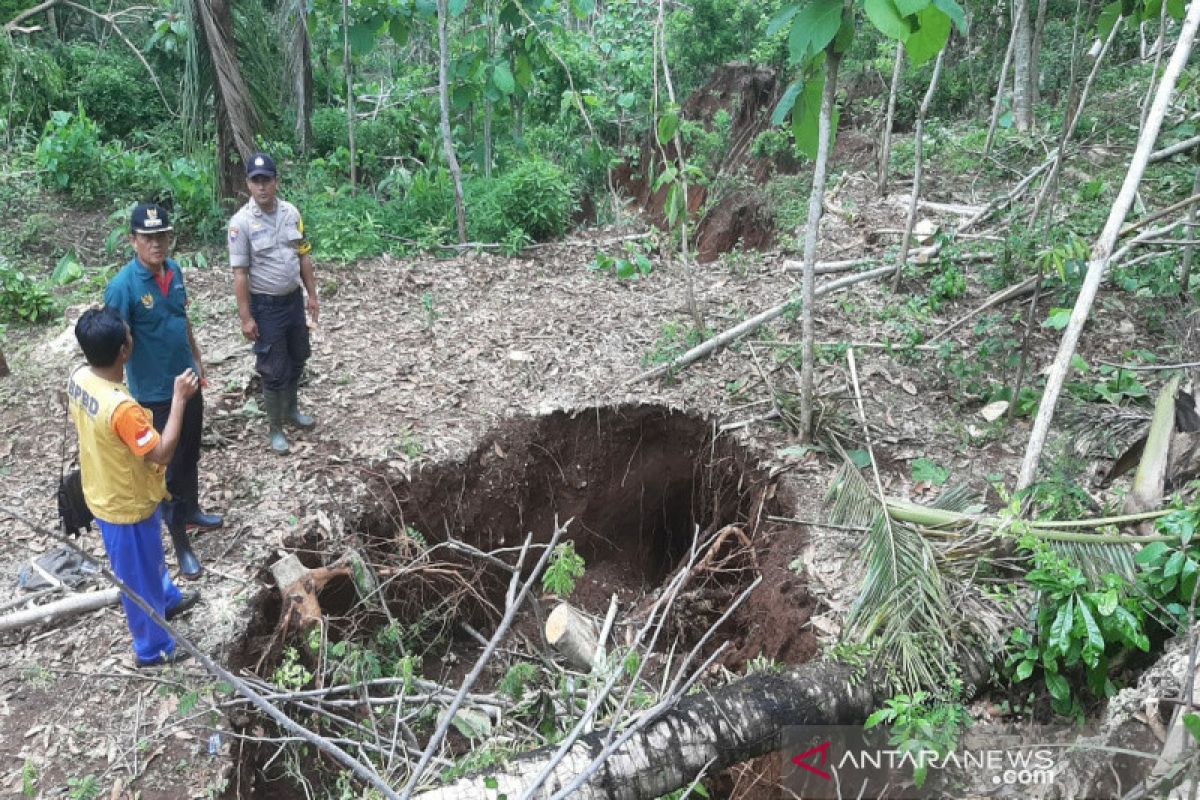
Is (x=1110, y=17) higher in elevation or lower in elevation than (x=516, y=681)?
higher

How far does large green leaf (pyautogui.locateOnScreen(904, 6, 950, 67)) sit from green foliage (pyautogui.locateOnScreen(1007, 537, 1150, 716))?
2.05 meters

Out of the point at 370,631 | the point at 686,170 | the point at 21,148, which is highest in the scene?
the point at 686,170

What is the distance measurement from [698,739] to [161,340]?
3.15 metres

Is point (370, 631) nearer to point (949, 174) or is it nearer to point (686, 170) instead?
point (686, 170)

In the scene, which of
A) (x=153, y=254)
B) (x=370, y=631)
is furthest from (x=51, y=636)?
(x=153, y=254)

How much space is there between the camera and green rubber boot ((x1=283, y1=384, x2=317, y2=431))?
5129 millimetres

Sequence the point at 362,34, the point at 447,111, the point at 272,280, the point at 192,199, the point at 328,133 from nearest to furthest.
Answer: the point at 272,280 → the point at 362,34 → the point at 447,111 → the point at 192,199 → the point at 328,133

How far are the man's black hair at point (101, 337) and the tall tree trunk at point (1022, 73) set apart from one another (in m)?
8.89

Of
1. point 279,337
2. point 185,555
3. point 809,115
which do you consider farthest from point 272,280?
point 809,115

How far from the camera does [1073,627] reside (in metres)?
3.19

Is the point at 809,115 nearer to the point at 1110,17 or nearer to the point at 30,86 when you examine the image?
the point at 1110,17

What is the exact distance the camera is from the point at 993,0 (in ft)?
35.0

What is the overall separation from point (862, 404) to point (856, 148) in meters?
6.28

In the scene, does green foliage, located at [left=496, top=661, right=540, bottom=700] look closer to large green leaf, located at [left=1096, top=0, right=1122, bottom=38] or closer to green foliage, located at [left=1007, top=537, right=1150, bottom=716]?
green foliage, located at [left=1007, top=537, right=1150, bottom=716]
